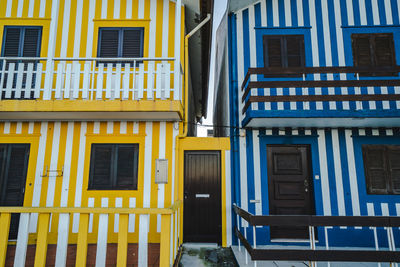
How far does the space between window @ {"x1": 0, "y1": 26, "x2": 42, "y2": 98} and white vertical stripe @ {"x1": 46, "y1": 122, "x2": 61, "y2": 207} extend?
155 cm

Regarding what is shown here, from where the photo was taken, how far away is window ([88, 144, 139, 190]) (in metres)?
6.35

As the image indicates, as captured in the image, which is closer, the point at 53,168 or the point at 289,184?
the point at 53,168

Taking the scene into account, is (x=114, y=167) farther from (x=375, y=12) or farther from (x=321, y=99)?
(x=375, y=12)

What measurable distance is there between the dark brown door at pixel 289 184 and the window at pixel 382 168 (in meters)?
1.46

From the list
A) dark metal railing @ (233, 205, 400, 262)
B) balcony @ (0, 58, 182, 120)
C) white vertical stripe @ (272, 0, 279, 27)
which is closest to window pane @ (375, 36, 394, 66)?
white vertical stripe @ (272, 0, 279, 27)

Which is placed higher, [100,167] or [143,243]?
[100,167]

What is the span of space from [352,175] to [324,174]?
0.71 m

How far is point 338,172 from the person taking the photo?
6371 mm

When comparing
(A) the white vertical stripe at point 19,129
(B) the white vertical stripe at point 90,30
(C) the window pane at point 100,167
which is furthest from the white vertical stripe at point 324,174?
(A) the white vertical stripe at point 19,129

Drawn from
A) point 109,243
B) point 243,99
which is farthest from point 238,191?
point 109,243

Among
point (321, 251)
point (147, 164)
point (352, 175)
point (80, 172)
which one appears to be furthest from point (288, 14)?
point (80, 172)

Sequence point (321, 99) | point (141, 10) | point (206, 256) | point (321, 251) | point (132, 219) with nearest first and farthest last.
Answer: point (321, 251) → point (206, 256) → point (321, 99) → point (132, 219) → point (141, 10)

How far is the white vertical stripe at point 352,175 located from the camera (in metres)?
6.20

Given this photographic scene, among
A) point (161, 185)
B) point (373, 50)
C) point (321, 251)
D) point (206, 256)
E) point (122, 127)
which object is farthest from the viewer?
point (373, 50)
